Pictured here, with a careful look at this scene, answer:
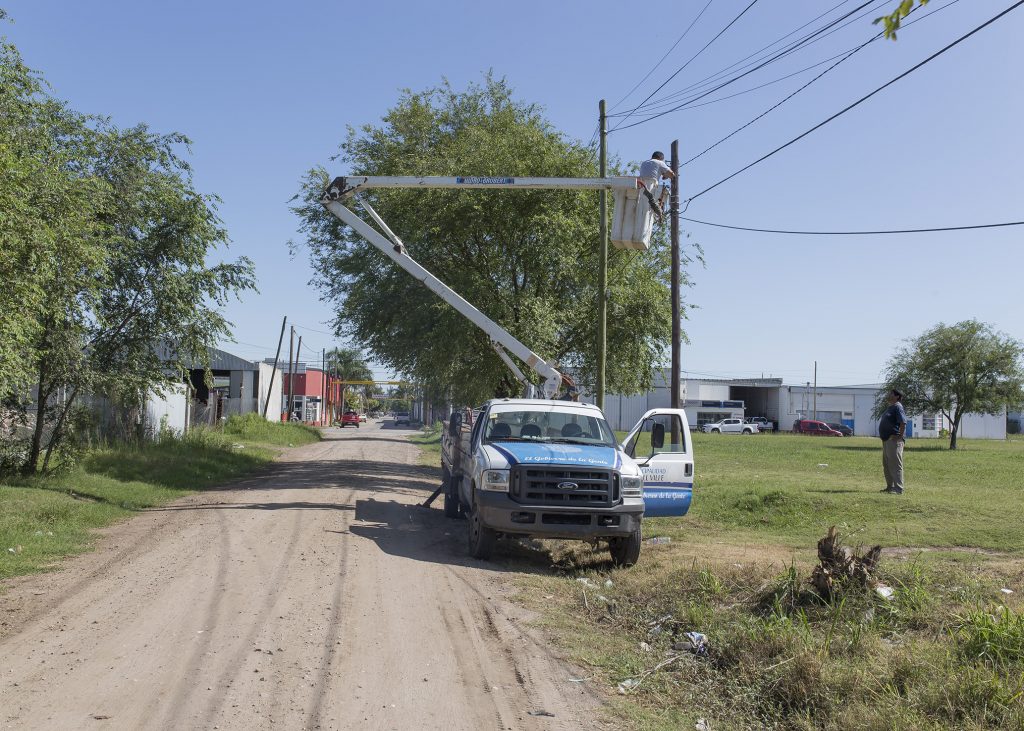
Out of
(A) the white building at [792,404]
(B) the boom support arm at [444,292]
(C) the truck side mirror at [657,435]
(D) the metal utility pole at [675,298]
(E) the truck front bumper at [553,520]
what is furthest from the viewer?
(A) the white building at [792,404]

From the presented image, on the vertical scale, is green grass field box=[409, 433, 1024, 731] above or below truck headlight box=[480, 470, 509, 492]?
below

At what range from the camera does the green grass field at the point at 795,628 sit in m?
5.62

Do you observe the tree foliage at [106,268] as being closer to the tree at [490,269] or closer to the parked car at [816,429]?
the tree at [490,269]

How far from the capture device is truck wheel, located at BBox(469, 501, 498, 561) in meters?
11.0

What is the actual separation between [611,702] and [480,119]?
22369mm

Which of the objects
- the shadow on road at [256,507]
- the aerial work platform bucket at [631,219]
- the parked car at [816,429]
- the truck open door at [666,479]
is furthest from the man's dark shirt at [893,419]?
the parked car at [816,429]

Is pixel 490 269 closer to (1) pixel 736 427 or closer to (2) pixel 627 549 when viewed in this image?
(2) pixel 627 549

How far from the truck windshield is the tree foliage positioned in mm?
6434

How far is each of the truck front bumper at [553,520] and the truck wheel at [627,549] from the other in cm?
21

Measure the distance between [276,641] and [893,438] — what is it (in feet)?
42.4

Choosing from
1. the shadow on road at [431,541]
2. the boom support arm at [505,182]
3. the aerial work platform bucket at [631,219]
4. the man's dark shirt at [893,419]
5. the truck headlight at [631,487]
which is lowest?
the shadow on road at [431,541]

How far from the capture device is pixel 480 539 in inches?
437

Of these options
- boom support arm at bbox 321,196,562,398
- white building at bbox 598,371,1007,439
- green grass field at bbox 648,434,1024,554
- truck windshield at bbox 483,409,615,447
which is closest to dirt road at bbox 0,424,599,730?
truck windshield at bbox 483,409,615,447

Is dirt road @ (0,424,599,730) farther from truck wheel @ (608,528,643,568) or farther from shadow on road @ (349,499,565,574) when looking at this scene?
truck wheel @ (608,528,643,568)
